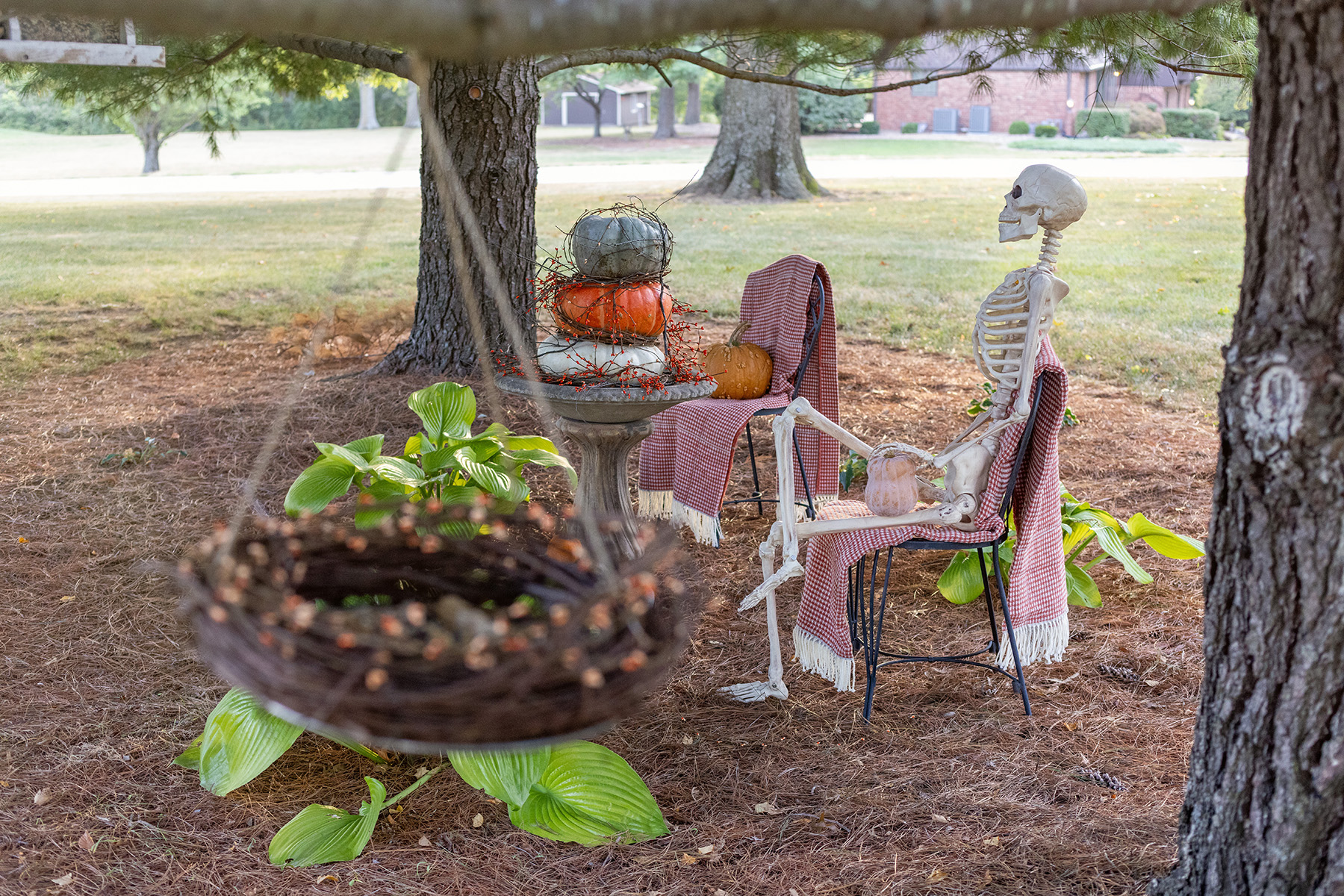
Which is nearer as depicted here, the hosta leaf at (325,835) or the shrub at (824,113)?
the hosta leaf at (325,835)

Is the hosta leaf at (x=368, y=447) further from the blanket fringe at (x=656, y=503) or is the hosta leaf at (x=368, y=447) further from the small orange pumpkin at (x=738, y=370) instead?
the small orange pumpkin at (x=738, y=370)

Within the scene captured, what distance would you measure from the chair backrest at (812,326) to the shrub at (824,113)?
26.8 m

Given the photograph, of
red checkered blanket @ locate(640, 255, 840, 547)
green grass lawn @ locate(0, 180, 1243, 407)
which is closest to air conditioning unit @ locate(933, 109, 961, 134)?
green grass lawn @ locate(0, 180, 1243, 407)

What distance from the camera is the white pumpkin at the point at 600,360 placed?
12.2ft

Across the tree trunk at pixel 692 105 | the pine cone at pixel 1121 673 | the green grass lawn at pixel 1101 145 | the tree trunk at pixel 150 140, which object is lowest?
the pine cone at pixel 1121 673

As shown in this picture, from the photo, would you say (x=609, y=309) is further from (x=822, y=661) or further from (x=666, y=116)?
(x=666, y=116)

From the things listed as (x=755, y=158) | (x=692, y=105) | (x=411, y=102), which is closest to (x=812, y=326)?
(x=755, y=158)

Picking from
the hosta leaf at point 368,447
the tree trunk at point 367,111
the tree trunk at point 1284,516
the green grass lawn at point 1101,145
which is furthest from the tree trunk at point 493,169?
the tree trunk at point 367,111

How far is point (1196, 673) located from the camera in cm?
347

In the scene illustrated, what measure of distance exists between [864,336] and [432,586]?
6.21 metres

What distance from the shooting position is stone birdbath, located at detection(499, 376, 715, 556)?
11.9ft

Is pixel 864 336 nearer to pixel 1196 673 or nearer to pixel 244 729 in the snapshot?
pixel 1196 673

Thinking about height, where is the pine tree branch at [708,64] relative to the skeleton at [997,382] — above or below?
above

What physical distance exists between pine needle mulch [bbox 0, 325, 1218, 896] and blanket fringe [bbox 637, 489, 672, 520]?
8.3 inches
